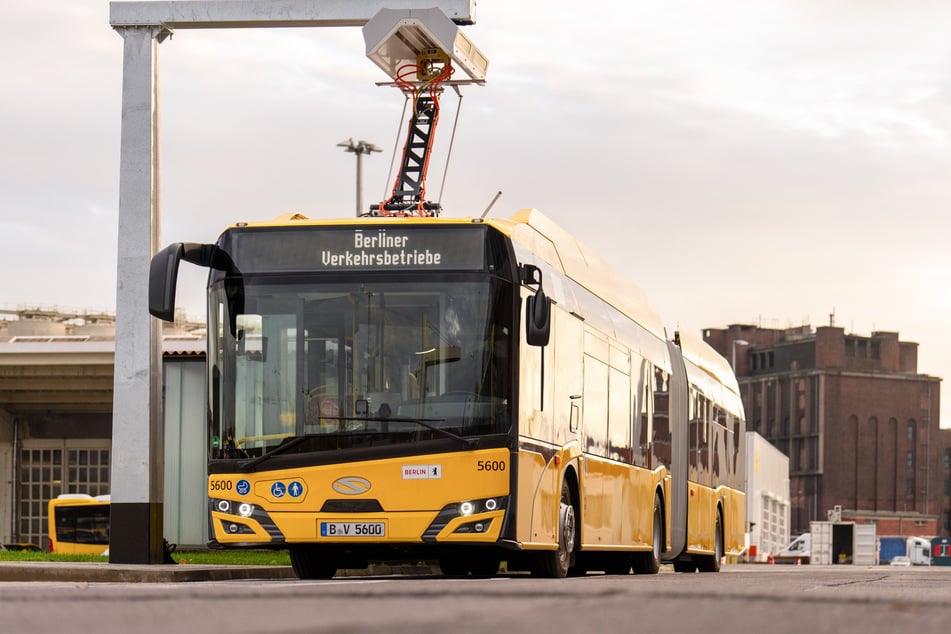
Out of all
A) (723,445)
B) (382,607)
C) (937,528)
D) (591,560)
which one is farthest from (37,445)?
(937,528)

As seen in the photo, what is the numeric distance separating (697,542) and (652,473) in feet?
13.1

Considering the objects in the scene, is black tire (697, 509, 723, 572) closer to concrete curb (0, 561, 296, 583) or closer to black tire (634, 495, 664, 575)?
black tire (634, 495, 664, 575)

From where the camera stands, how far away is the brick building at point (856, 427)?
11981cm

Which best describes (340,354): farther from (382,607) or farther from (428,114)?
(428,114)

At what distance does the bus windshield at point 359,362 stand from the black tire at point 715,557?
483 inches

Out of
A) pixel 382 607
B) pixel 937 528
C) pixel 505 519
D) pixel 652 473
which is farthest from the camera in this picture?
pixel 937 528

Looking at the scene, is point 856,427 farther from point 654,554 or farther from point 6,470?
Result: point 654,554

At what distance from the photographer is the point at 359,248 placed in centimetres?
1468

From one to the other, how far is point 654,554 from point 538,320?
7023 millimetres

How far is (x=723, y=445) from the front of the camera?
27.0 metres

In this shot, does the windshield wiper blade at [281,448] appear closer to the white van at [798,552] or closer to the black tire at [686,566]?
the black tire at [686,566]

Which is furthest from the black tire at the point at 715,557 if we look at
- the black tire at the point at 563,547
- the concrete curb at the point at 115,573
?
the black tire at the point at 563,547

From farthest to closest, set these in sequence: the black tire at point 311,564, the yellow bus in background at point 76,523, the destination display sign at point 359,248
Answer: the yellow bus in background at point 76,523
the black tire at point 311,564
the destination display sign at point 359,248

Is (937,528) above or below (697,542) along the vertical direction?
below
